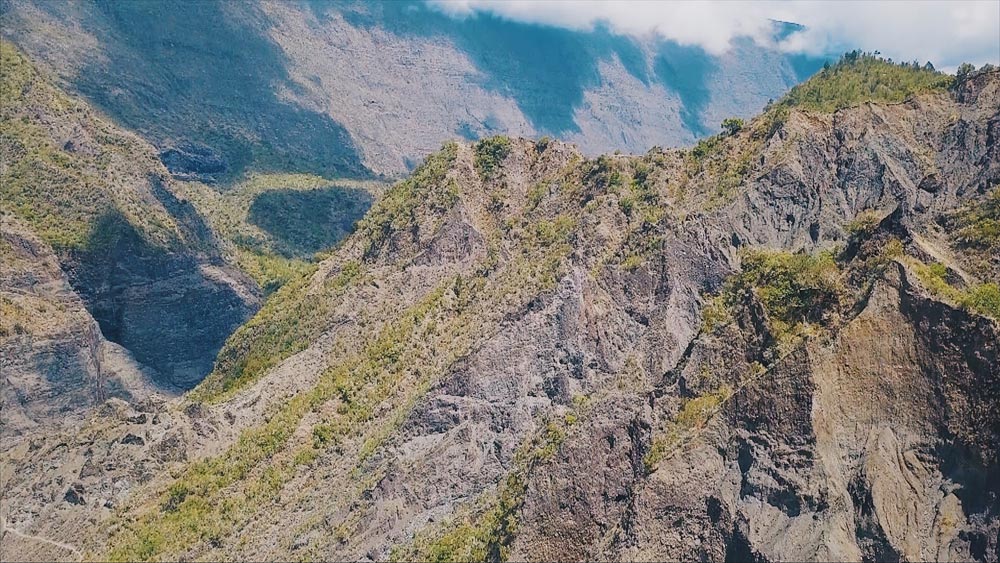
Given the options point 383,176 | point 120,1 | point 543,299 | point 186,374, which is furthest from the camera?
point 383,176

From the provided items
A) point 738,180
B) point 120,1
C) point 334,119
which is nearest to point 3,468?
point 738,180

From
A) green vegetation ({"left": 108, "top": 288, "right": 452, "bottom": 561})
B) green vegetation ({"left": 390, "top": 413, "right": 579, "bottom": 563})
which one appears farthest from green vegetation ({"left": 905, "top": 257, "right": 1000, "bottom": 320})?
green vegetation ({"left": 108, "top": 288, "right": 452, "bottom": 561})

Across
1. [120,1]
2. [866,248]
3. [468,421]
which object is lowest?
[468,421]

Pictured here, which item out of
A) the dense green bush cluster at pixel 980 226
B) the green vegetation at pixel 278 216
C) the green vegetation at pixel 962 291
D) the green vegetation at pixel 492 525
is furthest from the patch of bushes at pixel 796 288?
the green vegetation at pixel 278 216

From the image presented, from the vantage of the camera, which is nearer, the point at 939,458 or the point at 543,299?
the point at 939,458

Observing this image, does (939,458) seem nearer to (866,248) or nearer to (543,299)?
(866,248)

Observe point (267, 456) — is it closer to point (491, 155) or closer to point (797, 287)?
point (491, 155)
